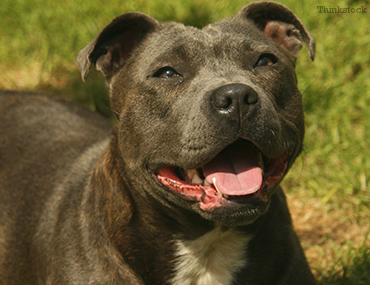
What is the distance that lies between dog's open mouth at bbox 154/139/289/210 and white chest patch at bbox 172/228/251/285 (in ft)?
1.70

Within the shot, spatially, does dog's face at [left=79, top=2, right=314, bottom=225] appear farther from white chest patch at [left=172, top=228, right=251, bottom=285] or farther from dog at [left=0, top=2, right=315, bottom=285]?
white chest patch at [left=172, top=228, right=251, bottom=285]

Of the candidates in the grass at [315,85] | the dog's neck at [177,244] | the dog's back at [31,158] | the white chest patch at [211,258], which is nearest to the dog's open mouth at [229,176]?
the dog's neck at [177,244]

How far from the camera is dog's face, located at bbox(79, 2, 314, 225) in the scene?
3000 millimetres

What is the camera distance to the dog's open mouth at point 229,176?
3.03m

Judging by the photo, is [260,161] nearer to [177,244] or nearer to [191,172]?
[191,172]

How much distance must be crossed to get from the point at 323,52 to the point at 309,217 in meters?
2.52

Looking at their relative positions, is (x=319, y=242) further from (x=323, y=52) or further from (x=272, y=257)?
(x=323, y=52)

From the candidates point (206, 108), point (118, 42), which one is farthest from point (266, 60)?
point (118, 42)

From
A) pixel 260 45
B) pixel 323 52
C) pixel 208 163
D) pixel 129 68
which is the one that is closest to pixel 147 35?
pixel 129 68

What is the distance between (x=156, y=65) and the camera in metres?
3.51

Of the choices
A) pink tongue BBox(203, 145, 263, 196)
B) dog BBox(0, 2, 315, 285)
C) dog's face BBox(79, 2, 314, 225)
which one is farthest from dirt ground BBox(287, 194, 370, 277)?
pink tongue BBox(203, 145, 263, 196)

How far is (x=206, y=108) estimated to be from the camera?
3.03m

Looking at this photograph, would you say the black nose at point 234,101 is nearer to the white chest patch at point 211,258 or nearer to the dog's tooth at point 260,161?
the dog's tooth at point 260,161

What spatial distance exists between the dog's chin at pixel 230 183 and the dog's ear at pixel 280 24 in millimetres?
1149
